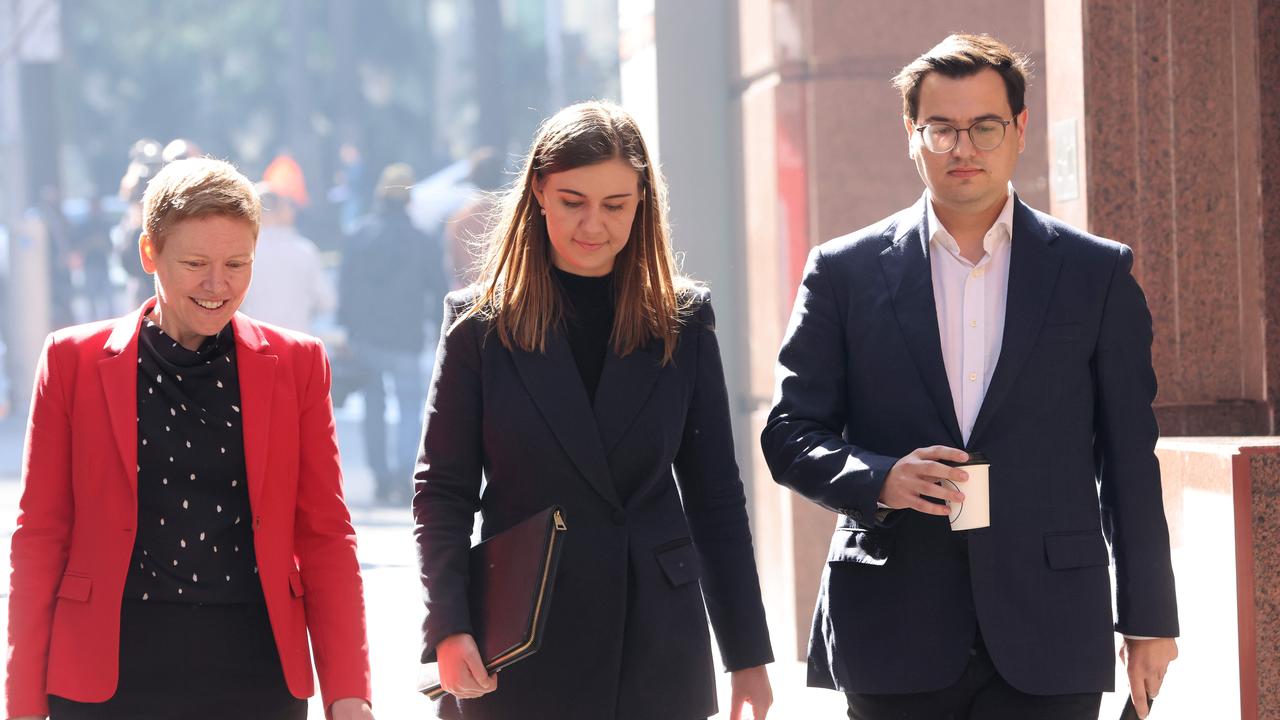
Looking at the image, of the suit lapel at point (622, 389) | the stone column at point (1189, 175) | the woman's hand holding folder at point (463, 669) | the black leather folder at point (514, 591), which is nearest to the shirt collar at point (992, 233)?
the suit lapel at point (622, 389)

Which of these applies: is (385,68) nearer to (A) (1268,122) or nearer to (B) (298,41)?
(B) (298,41)

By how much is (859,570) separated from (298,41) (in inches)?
849

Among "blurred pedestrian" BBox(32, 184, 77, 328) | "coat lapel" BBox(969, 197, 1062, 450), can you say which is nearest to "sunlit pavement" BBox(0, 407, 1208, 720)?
"coat lapel" BBox(969, 197, 1062, 450)

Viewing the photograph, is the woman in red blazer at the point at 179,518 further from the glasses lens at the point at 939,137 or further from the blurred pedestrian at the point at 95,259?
the blurred pedestrian at the point at 95,259

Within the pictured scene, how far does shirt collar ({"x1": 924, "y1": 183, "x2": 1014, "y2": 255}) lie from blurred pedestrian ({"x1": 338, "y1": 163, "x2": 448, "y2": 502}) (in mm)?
8957

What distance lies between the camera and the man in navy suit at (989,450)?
10.3ft

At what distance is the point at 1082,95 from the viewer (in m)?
5.27

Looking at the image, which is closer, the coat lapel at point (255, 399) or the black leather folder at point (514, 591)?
the black leather folder at point (514, 591)

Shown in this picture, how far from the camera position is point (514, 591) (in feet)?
9.71

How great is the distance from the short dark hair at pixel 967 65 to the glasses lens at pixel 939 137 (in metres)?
0.07

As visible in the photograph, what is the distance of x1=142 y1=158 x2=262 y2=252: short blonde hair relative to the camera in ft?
10.1

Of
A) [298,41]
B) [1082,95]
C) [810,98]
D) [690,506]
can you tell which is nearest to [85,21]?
[298,41]

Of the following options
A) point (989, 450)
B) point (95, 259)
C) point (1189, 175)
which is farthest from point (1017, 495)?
point (95, 259)

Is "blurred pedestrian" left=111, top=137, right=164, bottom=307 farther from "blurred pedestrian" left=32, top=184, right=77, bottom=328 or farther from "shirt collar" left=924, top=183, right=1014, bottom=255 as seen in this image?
"blurred pedestrian" left=32, top=184, right=77, bottom=328
